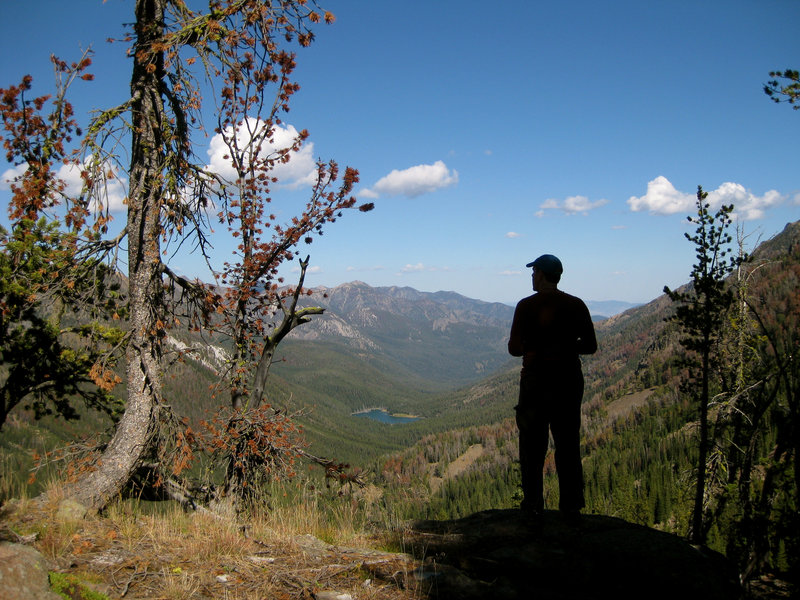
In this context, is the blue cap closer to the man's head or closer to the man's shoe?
the man's head

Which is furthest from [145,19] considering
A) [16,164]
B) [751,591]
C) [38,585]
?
[751,591]

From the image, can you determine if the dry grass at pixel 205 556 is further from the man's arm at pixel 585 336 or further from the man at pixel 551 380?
the man's arm at pixel 585 336

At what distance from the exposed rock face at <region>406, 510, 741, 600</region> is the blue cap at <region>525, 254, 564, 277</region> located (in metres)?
3.05

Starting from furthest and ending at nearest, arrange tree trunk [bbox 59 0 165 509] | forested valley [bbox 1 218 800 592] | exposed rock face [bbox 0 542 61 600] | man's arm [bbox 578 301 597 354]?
forested valley [bbox 1 218 800 592], tree trunk [bbox 59 0 165 509], man's arm [bbox 578 301 597 354], exposed rock face [bbox 0 542 61 600]

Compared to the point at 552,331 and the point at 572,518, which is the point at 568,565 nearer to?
the point at 572,518

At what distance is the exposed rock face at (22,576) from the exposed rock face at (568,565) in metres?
2.89

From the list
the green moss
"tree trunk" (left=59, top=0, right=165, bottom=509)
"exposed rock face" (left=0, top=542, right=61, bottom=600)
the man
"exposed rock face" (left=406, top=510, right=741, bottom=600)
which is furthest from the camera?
"tree trunk" (left=59, top=0, right=165, bottom=509)

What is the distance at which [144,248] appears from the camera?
643cm

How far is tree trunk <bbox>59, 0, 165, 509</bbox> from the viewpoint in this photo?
6113 mm

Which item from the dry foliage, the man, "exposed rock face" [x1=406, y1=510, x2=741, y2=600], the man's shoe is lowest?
"exposed rock face" [x1=406, y1=510, x2=741, y2=600]

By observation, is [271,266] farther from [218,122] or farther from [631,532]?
[631,532]

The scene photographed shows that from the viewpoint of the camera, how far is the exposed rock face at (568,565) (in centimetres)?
408

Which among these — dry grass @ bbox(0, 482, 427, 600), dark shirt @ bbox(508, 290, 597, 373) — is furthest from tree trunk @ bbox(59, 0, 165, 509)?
dark shirt @ bbox(508, 290, 597, 373)

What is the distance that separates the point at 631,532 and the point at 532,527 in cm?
119
